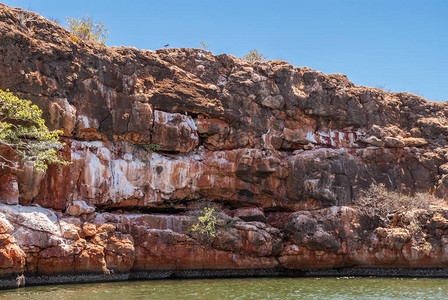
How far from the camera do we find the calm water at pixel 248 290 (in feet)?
69.9

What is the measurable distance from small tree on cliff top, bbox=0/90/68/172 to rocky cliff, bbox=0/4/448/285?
60.5 inches

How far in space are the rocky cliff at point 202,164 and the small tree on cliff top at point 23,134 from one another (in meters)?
1.54

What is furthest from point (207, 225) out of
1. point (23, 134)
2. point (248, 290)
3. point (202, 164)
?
point (23, 134)

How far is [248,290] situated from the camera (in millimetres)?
23656

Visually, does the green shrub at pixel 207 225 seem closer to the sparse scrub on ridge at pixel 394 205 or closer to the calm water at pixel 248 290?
the calm water at pixel 248 290

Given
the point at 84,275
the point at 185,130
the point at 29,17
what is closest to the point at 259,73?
the point at 185,130

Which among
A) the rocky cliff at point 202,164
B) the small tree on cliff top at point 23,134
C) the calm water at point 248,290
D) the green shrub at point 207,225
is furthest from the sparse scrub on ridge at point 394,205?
the small tree on cliff top at point 23,134

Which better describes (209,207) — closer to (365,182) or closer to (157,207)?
(157,207)

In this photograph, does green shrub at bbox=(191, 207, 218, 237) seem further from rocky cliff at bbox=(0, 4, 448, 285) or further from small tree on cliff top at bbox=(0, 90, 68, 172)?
small tree on cliff top at bbox=(0, 90, 68, 172)

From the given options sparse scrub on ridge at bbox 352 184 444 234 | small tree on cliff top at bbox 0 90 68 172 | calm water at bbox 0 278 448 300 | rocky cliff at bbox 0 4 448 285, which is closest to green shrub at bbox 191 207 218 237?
rocky cliff at bbox 0 4 448 285

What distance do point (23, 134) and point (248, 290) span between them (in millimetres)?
13300

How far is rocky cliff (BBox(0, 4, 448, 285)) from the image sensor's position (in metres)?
26.9

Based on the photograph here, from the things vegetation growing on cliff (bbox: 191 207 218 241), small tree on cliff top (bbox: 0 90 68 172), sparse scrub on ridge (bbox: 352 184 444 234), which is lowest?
vegetation growing on cliff (bbox: 191 207 218 241)

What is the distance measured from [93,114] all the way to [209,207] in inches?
370
